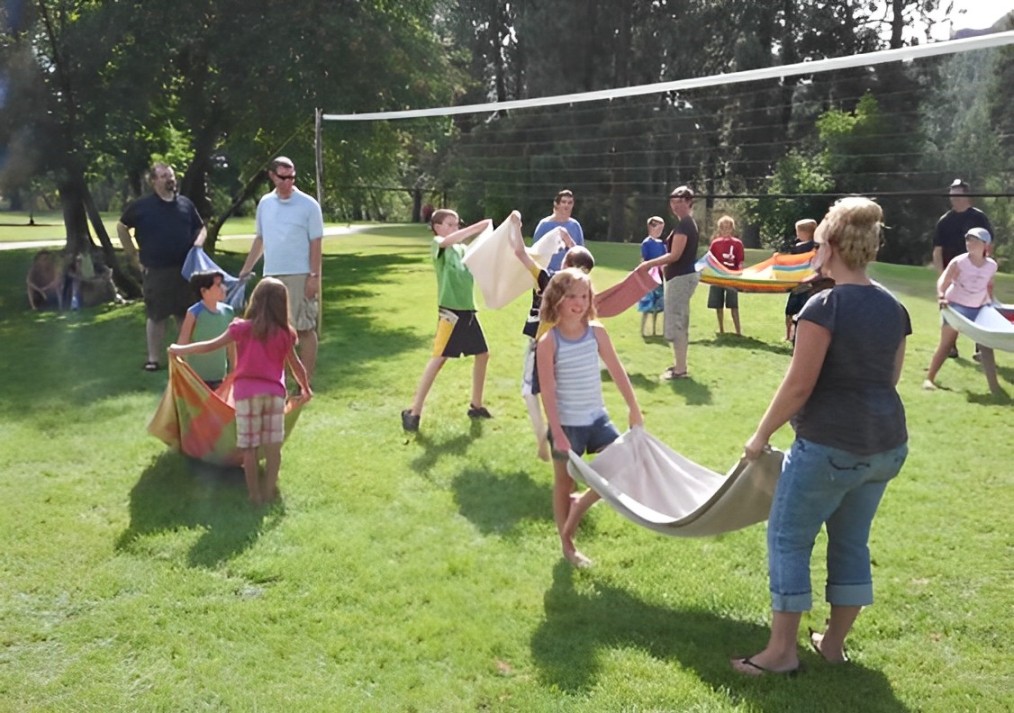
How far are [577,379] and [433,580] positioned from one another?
116cm

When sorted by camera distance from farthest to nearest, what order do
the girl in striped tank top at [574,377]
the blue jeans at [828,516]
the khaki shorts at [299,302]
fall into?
1. the khaki shorts at [299,302]
2. the girl in striped tank top at [574,377]
3. the blue jeans at [828,516]

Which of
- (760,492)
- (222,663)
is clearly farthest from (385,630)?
(760,492)

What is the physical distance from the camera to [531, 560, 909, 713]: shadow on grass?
129 inches

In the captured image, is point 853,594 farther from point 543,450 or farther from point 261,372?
point 261,372

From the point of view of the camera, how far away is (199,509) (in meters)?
5.07

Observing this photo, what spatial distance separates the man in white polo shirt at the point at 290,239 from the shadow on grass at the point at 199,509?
183 cm

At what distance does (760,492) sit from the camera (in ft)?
11.3

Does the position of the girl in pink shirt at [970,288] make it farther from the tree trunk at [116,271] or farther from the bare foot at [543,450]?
the tree trunk at [116,271]

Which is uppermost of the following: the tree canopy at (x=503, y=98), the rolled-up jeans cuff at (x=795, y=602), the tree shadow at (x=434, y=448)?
the tree canopy at (x=503, y=98)

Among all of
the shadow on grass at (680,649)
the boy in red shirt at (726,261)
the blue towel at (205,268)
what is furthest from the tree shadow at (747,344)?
the shadow on grass at (680,649)

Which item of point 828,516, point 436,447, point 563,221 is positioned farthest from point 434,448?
point 828,516

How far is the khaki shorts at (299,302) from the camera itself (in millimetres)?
7211

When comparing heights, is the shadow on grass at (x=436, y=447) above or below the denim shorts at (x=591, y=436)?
below

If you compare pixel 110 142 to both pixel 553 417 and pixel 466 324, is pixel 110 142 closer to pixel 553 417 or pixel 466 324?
pixel 466 324
